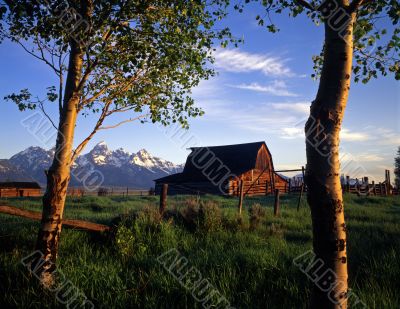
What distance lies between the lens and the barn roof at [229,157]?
38.2 metres

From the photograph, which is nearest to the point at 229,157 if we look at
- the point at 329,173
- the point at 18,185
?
the point at 18,185

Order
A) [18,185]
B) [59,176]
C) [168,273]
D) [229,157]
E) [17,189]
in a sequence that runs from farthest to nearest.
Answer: [18,185], [17,189], [229,157], [59,176], [168,273]

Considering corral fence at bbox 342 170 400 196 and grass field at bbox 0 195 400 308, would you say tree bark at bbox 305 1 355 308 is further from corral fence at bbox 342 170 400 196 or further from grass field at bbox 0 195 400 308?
corral fence at bbox 342 170 400 196

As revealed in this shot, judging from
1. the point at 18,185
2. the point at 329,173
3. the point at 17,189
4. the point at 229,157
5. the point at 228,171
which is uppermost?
the point at 229,157

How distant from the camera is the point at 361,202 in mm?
23359

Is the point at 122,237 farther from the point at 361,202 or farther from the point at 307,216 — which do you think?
the point at 361,202

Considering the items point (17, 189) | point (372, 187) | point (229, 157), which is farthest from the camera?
point (17, 189)

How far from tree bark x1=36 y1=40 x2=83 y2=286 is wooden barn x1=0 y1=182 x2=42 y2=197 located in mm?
41820

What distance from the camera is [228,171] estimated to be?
37.2 m

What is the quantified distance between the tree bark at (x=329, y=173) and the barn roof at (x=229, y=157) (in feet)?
109

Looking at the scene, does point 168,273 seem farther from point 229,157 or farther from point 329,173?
point 229,157

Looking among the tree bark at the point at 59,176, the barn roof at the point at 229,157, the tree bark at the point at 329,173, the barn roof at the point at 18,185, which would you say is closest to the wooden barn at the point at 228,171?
the barn roof at the point at 229,157

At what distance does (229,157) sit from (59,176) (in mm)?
35312

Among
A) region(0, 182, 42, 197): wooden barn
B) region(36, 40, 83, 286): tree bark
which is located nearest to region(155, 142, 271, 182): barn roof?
region(0, 182, 42, 197): wooden barn
